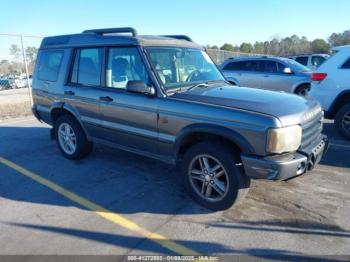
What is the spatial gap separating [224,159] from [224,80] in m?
→ 1.79

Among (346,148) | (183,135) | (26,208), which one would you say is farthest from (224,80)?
(26,208)

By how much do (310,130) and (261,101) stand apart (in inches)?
26.7

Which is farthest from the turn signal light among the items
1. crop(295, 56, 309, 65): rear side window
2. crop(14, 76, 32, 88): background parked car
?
crop(14, 76, 32, 88): background parked car

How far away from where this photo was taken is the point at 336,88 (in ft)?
21.9

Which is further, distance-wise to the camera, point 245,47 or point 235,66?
point 245,47

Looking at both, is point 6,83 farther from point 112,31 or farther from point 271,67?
point 112,31

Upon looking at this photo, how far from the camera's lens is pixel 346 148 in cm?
608

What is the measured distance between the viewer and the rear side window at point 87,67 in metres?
4.94

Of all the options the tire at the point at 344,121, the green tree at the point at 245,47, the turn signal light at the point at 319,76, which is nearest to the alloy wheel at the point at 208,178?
the tire at the point at 344,121

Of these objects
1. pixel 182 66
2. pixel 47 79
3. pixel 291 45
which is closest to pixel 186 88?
pixel 182 66

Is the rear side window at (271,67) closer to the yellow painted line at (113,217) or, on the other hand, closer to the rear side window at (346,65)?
the rear side window at (346,65)

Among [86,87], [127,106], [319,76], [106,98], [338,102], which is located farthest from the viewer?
[319,76]

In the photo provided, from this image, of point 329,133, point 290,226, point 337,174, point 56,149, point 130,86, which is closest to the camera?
point 290,226

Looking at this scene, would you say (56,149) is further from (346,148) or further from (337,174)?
(346,148)
